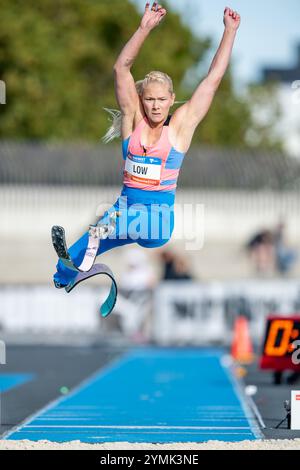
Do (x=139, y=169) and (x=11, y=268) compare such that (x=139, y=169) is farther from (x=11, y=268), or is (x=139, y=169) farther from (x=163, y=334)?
(x=11, y=268)

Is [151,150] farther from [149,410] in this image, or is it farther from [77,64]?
[77,64]

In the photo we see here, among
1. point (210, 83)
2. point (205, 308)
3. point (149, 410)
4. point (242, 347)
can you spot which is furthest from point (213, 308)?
point (210, 83)

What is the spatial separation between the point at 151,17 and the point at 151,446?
3.27m

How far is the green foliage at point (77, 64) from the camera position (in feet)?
164

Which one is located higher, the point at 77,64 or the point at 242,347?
the point at 77,64

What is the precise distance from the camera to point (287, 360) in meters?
16.0

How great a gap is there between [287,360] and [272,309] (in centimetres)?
1111

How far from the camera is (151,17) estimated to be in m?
10.4

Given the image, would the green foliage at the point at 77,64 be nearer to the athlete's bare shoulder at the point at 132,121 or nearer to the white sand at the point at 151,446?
the athlete's bare shoulder at the point at 132,121

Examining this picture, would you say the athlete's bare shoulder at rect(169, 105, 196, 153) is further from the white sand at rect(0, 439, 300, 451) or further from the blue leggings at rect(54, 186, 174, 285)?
the white sand at rect(0, 439, 300, 451)

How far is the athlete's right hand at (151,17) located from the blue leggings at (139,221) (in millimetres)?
1253

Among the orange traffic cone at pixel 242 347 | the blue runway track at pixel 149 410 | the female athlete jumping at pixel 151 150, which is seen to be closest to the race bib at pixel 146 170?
the female athlete jumping at pixel 151 150

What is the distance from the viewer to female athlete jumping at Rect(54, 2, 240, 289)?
34.5 feet

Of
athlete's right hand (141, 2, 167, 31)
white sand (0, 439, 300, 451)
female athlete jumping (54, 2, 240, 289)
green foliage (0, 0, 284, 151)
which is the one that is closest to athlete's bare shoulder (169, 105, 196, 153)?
female athlete jumping (54, 2, 240, 289)
